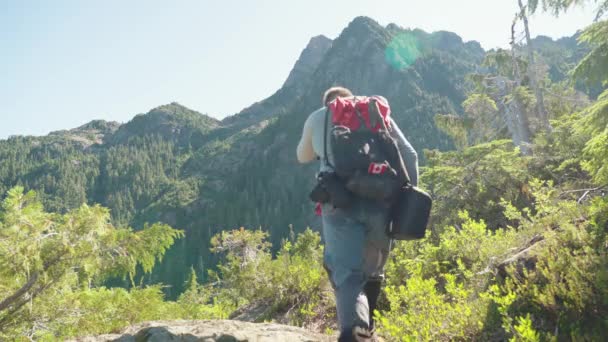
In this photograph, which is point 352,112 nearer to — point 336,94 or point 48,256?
point 336,94

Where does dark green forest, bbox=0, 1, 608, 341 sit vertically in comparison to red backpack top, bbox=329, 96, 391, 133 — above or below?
below

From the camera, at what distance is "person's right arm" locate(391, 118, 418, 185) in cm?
285

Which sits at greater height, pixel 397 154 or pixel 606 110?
pixel 606 110

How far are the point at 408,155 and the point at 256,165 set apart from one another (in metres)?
153

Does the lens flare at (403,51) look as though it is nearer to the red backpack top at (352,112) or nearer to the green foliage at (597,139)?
the green foliage at (597,139)

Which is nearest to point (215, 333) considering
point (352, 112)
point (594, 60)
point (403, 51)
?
point (352, 112)

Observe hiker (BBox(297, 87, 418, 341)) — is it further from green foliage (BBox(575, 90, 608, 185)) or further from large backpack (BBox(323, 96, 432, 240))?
green foliage (BBox(575, 90, 608, 185))

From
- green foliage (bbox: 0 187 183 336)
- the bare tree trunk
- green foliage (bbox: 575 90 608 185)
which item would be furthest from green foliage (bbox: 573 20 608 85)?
the bare tree trunk

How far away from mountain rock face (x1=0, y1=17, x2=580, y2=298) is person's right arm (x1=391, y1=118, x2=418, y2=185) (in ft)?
336

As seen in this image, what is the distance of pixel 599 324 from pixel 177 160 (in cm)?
20009

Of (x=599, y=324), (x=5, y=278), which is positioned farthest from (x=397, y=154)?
(x=5, y=278)

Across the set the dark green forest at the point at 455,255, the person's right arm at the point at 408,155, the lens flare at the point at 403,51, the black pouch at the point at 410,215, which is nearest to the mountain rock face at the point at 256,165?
the lens flare at the point at 403,51

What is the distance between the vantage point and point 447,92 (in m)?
131

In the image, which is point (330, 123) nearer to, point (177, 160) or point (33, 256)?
point (33, 256)
